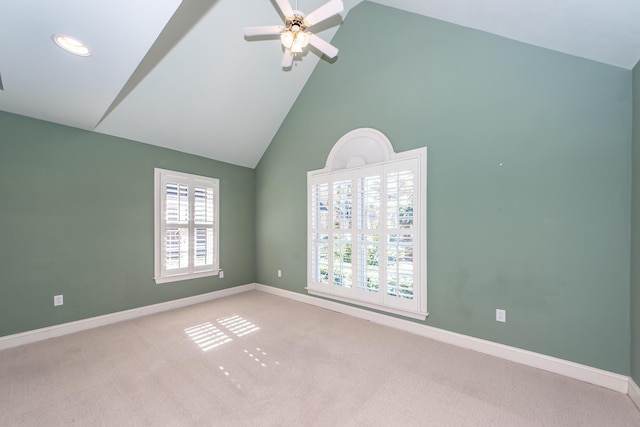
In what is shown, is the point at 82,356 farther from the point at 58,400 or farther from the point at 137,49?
the point at 137,49

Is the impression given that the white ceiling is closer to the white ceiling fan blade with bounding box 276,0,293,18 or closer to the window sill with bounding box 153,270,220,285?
the white ceiling fan blade with bounding box 276,0,293,18

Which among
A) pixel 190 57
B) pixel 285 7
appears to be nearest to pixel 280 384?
pixel 285 7

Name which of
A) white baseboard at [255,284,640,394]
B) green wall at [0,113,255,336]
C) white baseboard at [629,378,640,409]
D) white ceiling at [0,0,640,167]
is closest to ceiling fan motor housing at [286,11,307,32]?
white ceiling at [0,0,640,167]

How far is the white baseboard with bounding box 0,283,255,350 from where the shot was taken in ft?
8.80

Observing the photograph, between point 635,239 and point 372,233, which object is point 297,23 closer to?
point 372,233

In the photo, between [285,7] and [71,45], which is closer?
[71,45]

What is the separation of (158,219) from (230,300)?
66.4 inches

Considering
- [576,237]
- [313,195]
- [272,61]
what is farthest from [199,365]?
[272,61]

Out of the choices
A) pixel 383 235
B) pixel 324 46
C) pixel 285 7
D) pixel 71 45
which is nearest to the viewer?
pixel 71 45

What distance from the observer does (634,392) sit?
1.87 metres

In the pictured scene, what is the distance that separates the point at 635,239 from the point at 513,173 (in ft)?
3.04

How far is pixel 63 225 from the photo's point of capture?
298 centimetres

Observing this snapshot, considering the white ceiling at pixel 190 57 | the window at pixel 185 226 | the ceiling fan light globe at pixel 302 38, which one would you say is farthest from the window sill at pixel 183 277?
the ceiling fan light globe at pixel 302 38

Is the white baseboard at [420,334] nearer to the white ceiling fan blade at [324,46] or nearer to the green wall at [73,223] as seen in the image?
the green wall at [73,223]
